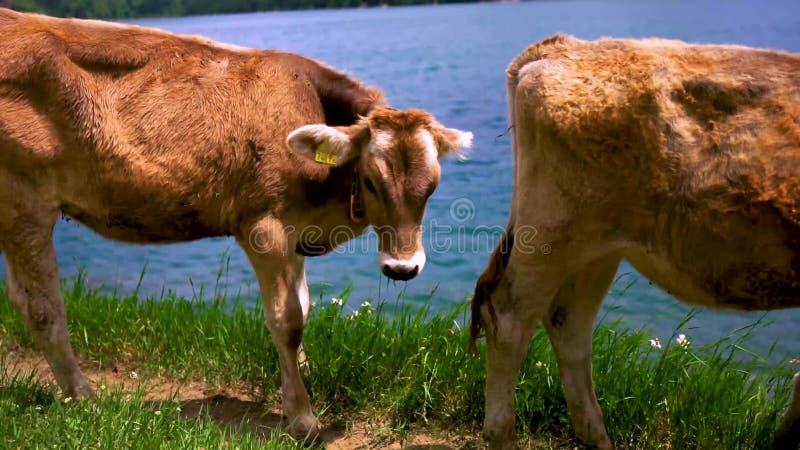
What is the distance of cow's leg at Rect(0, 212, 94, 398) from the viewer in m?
5.04

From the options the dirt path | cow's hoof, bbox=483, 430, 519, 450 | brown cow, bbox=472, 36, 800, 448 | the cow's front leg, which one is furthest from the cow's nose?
the dirt path

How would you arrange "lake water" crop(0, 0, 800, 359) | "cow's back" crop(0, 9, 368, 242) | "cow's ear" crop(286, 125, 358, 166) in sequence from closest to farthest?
"cow's ear" crop(286, 125, 358, 166) < "cow's back" crop(0, 9, 368, 242) < "lake water" crop(0, 0, 800, 359)

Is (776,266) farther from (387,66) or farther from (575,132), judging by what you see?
(387,66)

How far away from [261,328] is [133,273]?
22.9ft

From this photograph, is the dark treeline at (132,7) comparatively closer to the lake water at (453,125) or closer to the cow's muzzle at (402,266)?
the lake water at (453,125)

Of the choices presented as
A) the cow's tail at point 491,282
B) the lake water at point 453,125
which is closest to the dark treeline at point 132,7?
the lake water at point 453,125

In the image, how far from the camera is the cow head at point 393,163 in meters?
4.73

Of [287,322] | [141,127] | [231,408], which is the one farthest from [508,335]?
[141,127]

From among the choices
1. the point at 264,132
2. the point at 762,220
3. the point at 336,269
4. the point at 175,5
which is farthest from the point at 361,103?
the point at 175,5

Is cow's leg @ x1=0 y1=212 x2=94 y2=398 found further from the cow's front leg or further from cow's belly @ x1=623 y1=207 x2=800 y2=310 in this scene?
cow's belly @ x1=623 y1=207 x2=800 y2=310

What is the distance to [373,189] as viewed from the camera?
195 inches

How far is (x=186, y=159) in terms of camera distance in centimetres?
507

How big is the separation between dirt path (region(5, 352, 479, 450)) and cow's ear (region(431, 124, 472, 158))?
182 centimetres

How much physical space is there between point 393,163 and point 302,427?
179cm
